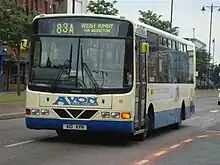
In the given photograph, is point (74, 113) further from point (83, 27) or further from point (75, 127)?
point (83, 27)

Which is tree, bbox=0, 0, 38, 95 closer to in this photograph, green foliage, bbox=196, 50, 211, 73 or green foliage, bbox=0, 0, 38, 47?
green foliage, bbox=0, 0, 38, 47

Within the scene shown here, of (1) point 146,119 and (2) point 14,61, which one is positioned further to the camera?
(2) point 14,61

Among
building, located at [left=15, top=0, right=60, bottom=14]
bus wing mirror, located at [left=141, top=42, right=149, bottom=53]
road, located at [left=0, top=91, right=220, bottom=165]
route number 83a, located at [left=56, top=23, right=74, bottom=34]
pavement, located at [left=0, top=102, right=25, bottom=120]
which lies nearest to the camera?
road, located at [left=0, top=91, right=220, bottom=165]

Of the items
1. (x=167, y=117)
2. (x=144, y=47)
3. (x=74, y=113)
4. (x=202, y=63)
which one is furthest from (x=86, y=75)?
(x=202, y=63)

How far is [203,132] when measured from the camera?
21922mm

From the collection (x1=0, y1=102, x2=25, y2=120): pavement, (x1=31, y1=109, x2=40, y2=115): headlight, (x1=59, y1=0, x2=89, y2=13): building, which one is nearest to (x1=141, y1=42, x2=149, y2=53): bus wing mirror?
(x1=31, y1=109, x2=40, y2=115): headlight

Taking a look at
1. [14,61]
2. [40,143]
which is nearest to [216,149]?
[40,143]

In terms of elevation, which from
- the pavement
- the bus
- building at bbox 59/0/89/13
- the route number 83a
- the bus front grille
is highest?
building at bbox 59/0/89/13

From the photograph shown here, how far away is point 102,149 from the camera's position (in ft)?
48.6

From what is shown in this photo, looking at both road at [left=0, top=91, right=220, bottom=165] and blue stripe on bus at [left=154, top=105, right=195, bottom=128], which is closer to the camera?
road at [left=0, top=91, right=220, bottom=165]

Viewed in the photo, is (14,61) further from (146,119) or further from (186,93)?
(146,119)

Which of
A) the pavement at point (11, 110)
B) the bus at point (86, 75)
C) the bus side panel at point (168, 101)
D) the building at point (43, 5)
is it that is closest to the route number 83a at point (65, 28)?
the bus at point (86, 75)

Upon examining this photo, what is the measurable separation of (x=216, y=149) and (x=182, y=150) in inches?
45.6

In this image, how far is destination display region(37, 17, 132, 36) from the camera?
1553 cm
